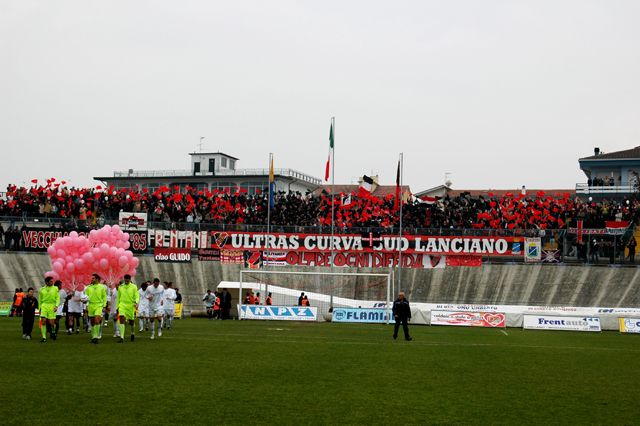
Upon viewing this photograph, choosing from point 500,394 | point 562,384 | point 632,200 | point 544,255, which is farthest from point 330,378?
point 632,200

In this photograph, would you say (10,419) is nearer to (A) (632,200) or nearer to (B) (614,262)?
(B) (614,262)

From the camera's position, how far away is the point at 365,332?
98.5 ft

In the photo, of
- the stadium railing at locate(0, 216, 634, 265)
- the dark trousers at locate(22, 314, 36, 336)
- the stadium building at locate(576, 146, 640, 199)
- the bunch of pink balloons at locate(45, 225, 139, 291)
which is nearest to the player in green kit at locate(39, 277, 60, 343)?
the dark trousers at locate(22, 314, 36, 336)

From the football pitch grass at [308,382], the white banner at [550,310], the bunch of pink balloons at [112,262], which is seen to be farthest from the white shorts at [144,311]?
the white banner at [550,310]

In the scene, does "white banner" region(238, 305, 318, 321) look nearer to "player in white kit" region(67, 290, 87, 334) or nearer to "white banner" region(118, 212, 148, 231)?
"player in white kit" region(67, 290, 87, 334)

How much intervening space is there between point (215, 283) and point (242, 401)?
128 ft

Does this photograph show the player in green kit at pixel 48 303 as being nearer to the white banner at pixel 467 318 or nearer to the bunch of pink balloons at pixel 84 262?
the bunch of pink balloons at pixel 84 262

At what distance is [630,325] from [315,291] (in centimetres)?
1906

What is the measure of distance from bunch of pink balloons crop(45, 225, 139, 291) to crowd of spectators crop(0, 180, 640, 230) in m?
17.5

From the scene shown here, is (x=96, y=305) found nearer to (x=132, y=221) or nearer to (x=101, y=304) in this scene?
(x=101, y=304)

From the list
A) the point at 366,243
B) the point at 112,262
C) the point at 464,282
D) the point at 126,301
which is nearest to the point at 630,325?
the point at 464,282

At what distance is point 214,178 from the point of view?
3718 inches

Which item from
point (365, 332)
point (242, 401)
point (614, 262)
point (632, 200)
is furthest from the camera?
point (632, 200)

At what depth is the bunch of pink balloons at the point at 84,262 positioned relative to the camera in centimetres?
3188
